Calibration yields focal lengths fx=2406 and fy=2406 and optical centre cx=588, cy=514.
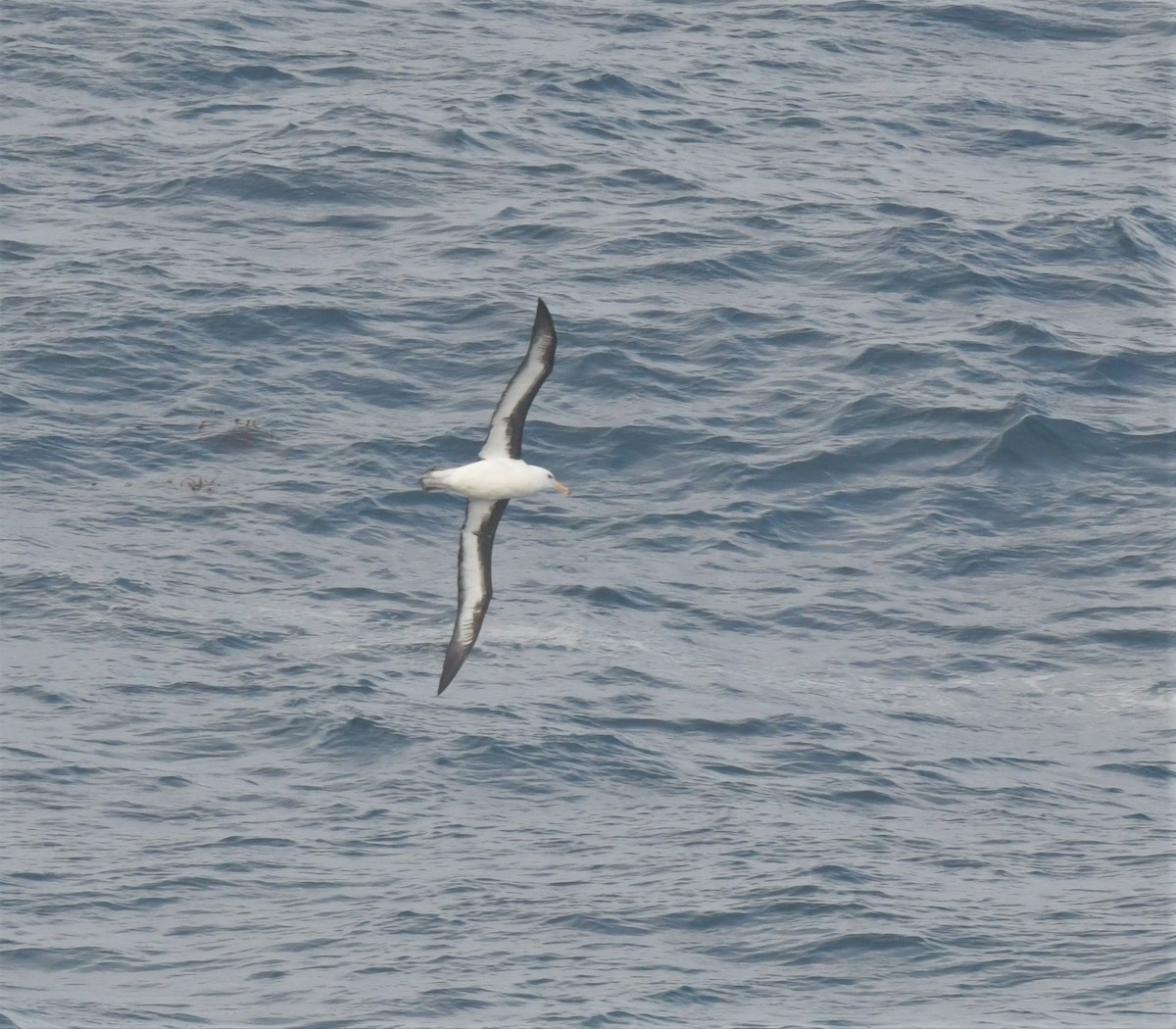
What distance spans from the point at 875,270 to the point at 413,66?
16987 mm

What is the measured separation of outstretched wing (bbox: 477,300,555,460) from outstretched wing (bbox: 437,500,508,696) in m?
0.77

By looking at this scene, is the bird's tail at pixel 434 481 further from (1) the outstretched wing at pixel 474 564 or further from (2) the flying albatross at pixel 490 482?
(1) the outstretched wing at pixel 474 564

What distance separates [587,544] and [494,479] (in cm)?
1790

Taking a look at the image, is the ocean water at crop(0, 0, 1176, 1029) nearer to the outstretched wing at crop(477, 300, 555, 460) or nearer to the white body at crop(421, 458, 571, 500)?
the white body at crop(421, 458, 571, 500)

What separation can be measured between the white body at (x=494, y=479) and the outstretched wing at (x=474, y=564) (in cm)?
41

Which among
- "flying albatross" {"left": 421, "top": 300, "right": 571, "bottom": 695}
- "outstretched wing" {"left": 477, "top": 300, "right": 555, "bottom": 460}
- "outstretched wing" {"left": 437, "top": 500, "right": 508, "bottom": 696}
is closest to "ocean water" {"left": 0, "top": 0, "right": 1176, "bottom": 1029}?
"outstretched wing" {"left": 437, "top": 500, "right": 508, "bottom": 696}

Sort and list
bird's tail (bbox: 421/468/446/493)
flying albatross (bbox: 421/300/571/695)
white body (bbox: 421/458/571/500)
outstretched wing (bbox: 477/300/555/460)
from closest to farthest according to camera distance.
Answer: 1. outstretched wing (bbox: 477/300/555/460)
2. flying albatross (bbox: 421/300/571/695)
3. bird's tail (bbox: 421/468/446/493)
4. white body (bbox: 421/458/571/500)

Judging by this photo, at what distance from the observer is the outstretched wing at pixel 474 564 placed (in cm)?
2833

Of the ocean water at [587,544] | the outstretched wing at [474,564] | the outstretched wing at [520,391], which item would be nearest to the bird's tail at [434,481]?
the outstretched wing at [520,391]

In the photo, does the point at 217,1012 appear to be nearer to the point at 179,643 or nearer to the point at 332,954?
the point at 332,954

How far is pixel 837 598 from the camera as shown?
4406 cm

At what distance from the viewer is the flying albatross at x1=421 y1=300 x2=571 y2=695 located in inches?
1040

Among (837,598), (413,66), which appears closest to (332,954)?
(837,598)

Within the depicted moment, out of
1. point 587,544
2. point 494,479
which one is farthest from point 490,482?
point 587,544
